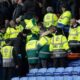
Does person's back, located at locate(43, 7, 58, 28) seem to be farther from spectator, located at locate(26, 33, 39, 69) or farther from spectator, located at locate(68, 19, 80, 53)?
spectator, located at locate(68, 19, 80, 53)

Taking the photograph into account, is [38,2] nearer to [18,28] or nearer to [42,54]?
[18,28]

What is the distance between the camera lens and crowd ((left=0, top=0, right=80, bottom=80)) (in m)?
20.2

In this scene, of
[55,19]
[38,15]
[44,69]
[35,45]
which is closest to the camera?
[44,69]

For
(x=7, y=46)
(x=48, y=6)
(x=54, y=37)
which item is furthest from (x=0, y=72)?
(x=48, y=6)

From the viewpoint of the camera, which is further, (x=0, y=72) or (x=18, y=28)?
(x=18, y=28)

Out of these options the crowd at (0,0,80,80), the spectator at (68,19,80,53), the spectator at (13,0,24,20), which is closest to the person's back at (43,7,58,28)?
the crowd at (0,0,80,80)

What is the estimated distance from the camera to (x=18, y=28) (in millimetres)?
23516

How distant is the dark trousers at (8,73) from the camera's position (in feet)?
69.6

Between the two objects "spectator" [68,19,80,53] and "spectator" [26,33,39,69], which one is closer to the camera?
"spectator" [68,19,80,53]

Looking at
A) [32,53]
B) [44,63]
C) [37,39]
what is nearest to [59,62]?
[44,63]

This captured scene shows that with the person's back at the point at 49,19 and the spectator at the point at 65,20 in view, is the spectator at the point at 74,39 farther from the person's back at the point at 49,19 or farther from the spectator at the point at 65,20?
the person's back at the point at 49,19

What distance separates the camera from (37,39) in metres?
21.2

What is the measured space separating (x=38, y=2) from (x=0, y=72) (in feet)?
15.3

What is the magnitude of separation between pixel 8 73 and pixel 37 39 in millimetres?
1529
